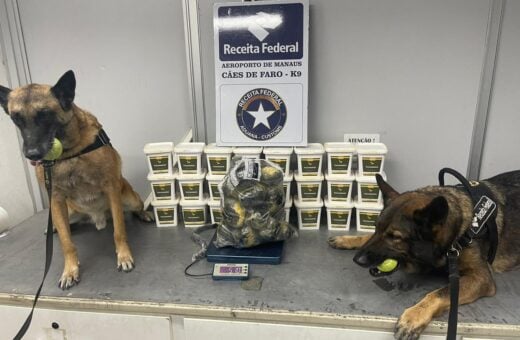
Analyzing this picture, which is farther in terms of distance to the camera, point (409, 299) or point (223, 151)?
point (223, 151)

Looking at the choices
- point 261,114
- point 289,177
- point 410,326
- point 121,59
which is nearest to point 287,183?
point 289,177

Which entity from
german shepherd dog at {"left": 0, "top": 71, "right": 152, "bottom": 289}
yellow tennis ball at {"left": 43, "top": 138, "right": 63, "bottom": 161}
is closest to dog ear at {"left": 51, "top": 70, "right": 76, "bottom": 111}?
german shepherd dog at {"left": 0, "top": 71, "right": 152, "bottom": 289}

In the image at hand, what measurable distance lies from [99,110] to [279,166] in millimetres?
1074

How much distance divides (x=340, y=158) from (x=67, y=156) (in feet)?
3.75

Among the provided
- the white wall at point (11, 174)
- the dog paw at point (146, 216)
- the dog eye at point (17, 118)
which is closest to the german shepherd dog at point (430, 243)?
the dog paw at point (146, 216)

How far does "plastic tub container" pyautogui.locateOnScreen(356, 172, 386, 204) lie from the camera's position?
63.2 inches

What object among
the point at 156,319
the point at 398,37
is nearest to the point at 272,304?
the point at 156,319

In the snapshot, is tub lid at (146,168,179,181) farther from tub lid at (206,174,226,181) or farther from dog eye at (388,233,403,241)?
dog eye at (388,233,403,241)

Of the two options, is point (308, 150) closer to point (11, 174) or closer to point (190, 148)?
point (190, 148)

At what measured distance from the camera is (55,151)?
1.27m

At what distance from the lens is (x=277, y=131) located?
173 cm

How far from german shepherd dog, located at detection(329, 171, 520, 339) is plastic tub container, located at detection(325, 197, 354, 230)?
1.24 ft

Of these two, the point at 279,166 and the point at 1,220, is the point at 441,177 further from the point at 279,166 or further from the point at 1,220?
the point at 1,220

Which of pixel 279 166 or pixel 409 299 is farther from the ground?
pixel 279 166
